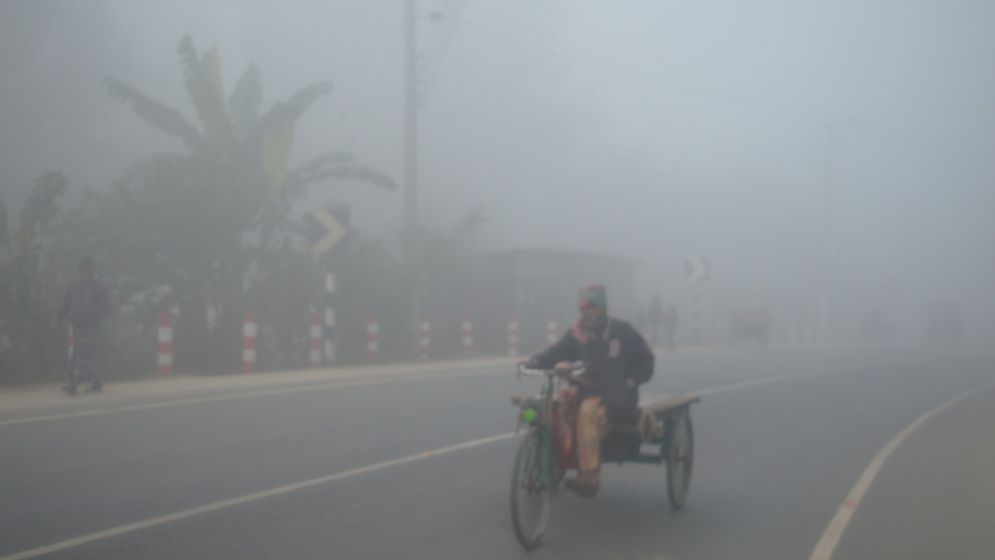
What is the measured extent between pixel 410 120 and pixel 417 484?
18.7 meters

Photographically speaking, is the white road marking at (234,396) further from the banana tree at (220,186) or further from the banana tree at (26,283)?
the banana tree at (220,186)

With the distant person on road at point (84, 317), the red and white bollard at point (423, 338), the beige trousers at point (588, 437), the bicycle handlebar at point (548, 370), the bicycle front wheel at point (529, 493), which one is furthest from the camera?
the red and white bollard at point (423, 338)

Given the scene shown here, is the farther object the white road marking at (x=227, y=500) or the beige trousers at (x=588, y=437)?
the beige trousers at (x=588, y=437)

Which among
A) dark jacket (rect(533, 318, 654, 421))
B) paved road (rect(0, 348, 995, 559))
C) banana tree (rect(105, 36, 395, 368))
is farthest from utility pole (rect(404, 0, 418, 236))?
dark jacket (rect(533, 318, 654, 421))

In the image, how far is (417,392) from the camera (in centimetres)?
1416

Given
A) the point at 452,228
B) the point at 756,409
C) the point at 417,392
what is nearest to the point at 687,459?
the point at 756,409

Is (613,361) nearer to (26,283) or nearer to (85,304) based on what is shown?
(85,304)

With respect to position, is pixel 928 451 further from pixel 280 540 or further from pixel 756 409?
pixel 280 540

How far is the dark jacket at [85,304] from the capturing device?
42.7 ft

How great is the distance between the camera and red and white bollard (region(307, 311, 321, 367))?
66.0ft

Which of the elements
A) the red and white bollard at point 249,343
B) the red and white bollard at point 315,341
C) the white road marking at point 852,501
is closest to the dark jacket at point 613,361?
the white road marking at point 852,501

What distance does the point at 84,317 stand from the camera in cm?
1298

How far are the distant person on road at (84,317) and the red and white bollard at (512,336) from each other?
50.5ft

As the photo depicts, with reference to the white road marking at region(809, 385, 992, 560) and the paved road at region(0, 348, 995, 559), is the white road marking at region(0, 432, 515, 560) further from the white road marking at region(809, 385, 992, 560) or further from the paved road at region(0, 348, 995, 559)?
the white road marking at region(809, 385, 992, 560)
